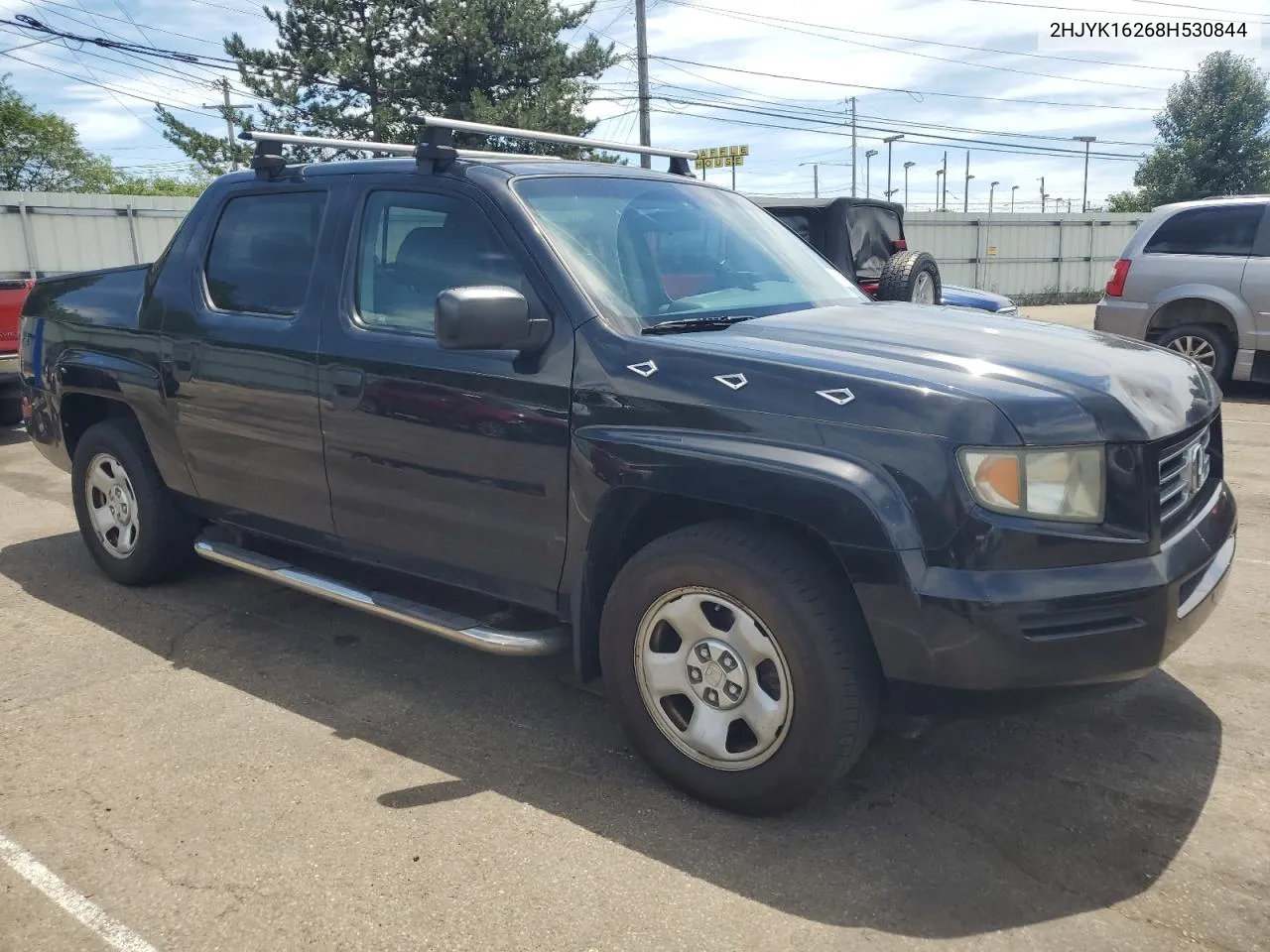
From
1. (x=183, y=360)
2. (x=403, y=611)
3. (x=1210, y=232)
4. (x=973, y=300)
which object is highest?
(x=1210, y=232)

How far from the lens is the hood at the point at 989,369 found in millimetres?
2691

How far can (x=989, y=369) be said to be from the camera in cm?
285

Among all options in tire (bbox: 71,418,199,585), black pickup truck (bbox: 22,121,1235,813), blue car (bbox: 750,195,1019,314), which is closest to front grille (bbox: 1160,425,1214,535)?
black pickup truck (bbox: 22,121,1235,813)

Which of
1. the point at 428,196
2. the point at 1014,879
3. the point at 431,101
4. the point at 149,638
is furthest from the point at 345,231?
the point at 431,101

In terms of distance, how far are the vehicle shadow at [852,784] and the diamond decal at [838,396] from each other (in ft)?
3.29

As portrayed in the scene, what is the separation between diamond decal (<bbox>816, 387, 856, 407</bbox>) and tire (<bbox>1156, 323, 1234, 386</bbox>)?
8.86m

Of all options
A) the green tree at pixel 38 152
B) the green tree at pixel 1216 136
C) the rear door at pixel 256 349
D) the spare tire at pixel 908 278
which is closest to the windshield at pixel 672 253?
the rear door at pixel 256 349

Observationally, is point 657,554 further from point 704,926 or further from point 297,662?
point 297,662

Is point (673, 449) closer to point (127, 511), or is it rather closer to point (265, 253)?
point (265, 253)

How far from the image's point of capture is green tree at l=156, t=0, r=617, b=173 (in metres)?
24.3

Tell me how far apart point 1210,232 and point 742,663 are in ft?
31.0

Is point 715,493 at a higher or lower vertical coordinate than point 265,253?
lower

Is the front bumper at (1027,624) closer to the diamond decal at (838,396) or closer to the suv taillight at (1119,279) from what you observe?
the diamond decal at (838,396)

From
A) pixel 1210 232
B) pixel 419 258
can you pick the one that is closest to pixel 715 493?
pixel 419 258
